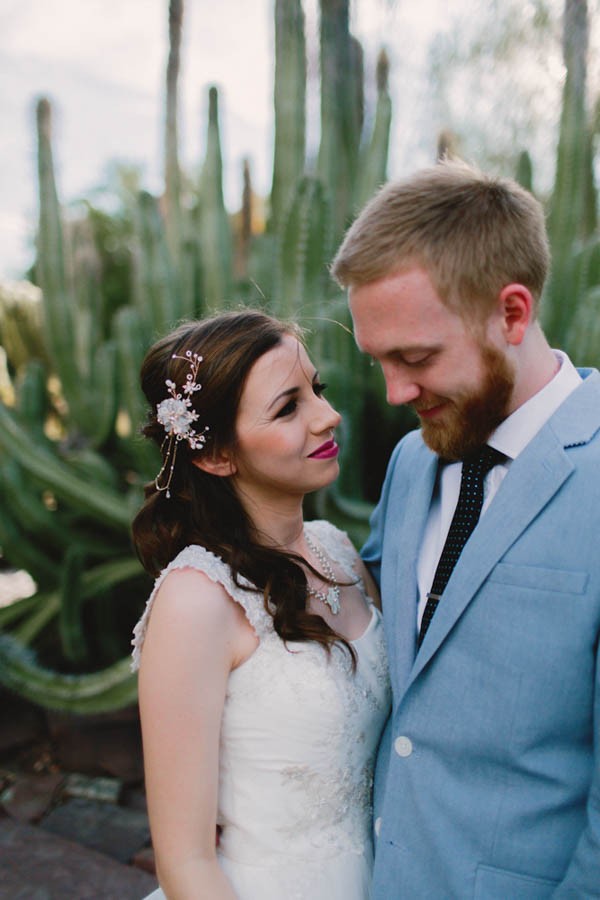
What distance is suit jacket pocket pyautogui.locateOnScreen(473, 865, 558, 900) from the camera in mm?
1475

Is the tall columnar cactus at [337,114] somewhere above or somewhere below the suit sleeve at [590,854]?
above

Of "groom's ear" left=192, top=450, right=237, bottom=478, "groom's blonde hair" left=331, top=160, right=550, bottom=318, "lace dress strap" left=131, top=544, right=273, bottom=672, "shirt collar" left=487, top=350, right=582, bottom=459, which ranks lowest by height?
Result: "lace dress strap" left=131, top=544, right=273, bottom=672

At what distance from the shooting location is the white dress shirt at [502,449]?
5.43 ft

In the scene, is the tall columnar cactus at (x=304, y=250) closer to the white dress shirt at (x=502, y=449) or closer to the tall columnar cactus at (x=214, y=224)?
the tall columnar cactus at (x=214, y=224)

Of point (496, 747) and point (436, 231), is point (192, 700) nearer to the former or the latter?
point (496, 747)

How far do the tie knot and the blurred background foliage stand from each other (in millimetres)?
1599

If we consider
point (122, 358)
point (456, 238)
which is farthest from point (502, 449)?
point (122, 358)

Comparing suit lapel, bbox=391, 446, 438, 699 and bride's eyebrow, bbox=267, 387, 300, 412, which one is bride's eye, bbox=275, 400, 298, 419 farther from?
suit lapel, bbox=391, 446, 438, 699

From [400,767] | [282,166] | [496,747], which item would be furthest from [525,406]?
[282,166]

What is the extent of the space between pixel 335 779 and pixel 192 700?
0.45 metres

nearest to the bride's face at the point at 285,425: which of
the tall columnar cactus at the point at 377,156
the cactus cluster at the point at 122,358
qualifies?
the cactus cluster at the point at 122,358

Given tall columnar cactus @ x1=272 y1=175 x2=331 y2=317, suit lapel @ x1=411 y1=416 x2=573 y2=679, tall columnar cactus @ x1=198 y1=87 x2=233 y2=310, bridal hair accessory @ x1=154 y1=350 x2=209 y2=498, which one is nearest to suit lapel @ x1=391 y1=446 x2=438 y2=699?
suit lapel @ x1=411 y1=416 x2=573 y2=679

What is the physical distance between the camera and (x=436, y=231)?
1635mm

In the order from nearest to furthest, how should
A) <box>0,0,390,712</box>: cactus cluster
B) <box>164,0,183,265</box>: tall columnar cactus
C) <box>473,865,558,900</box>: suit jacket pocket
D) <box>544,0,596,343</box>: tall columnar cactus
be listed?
1. <box>473,865,558,900</box>: suit jacket pocket
2. <box>0,0,390,712</box>: cactus cluster
3. <box>544,0,596,343</box>: tall columnar cactus
4. <box>164,0,183,265</box>: tall columnar cactus
